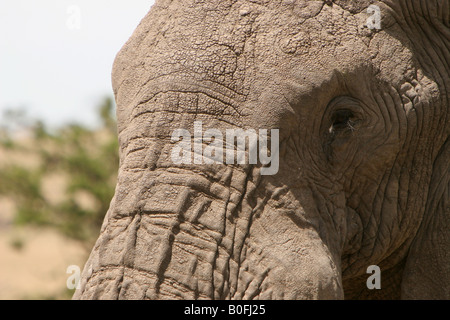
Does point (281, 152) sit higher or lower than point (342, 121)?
lower

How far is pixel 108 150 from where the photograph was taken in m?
9.17

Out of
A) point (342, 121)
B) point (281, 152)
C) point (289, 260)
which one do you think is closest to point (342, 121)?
point (342, 121)

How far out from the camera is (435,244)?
7.51 feet

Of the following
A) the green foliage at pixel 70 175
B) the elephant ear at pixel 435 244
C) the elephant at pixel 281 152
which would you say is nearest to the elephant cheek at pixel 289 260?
the elephant at pixel 281 152

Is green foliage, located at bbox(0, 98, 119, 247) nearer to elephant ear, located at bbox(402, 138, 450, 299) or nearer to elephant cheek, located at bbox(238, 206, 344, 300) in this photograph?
elephant ear, located at bbox(402, 138, 450, 299)

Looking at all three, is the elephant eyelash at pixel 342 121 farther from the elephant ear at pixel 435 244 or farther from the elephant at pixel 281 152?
the elephant ear at pixel 435 244

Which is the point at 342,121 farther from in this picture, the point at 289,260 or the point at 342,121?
the point at 289,260

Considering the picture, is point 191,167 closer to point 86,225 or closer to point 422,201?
point 422,201

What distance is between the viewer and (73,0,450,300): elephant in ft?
6.03

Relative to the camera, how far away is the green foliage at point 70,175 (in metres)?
9.10

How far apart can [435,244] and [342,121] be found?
0.51 meters

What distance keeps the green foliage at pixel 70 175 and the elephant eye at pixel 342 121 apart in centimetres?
680

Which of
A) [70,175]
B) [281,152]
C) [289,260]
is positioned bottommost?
[289,260]

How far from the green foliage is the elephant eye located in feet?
22.3
